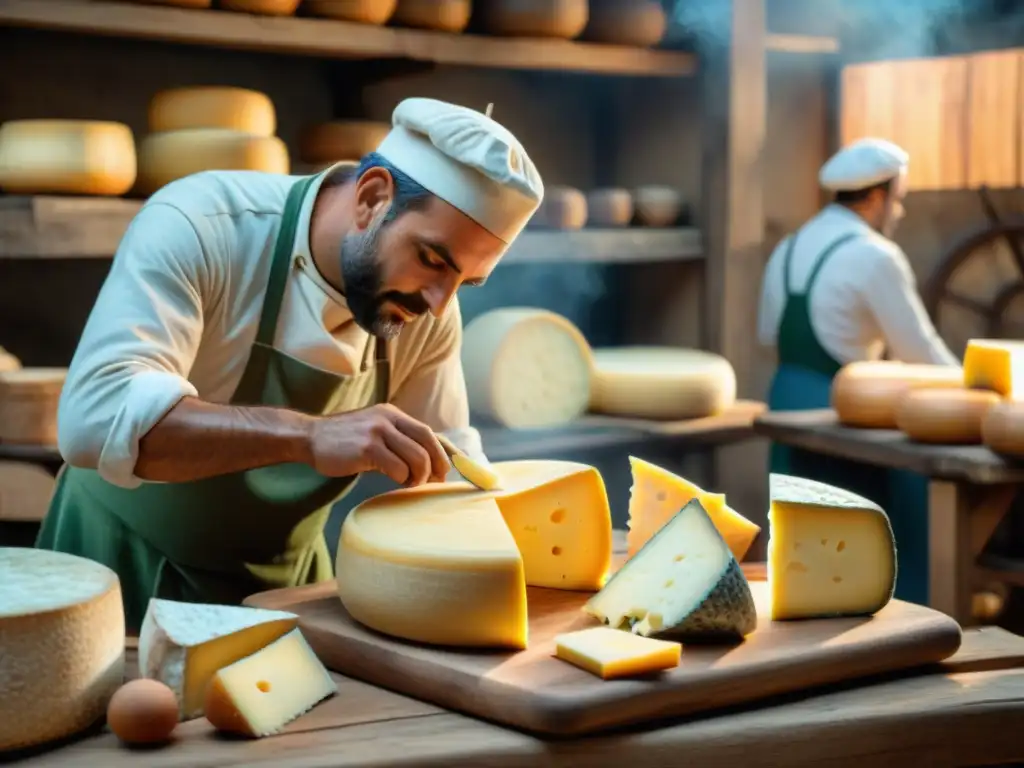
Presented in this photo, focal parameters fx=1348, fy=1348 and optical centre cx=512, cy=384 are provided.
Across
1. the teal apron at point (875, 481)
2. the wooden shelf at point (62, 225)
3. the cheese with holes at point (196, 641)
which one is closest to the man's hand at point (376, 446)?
the cheese with holes at point (196, 641)

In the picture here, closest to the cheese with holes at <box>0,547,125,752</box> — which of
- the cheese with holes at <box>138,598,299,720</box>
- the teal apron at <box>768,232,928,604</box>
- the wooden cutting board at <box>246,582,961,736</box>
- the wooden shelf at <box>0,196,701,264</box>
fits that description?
the cheese with holes at <box>138,598,299,720</box>

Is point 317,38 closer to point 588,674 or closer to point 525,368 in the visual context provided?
point 525,368

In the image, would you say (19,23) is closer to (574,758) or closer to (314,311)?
(314,311)

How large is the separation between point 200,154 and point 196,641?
1.96 m

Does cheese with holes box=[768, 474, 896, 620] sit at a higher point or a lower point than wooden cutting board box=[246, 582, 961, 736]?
higher

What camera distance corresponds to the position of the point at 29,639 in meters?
1.32

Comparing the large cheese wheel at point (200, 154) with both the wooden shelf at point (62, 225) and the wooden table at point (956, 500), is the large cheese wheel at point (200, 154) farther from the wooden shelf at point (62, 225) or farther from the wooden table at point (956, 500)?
the wooden table at point (956, 500)

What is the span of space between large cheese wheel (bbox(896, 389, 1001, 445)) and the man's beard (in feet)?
6.16

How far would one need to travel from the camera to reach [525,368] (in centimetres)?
378

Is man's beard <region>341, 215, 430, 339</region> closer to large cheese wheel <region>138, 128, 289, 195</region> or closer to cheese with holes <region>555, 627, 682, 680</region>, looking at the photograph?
cheese with holes <region>555, 627, 682, 680</region>

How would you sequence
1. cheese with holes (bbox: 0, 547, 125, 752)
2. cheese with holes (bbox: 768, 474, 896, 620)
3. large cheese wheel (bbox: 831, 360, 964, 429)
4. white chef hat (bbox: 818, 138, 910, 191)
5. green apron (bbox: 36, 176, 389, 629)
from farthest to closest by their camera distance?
white chef hat (bbox: 818, 138, 910, 191), large cheese wheel (bbox: 831, 360, 964, 429), green apron (bbox: 36, 176, 389, 629), cheese with holes (bbox: 768, 474, 896, 620), cheese with holes (bbox: 0, 547, 125, 752)

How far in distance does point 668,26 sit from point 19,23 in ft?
7.03

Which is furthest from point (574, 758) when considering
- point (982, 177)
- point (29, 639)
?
point (982, 177)

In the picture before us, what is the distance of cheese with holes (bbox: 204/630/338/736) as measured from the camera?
53.5 inches
